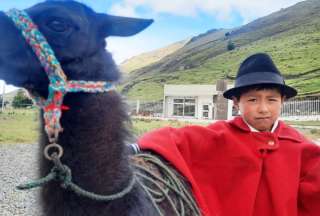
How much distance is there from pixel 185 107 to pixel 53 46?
41956 millimetres

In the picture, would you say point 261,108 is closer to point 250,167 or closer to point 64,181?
point 250,167

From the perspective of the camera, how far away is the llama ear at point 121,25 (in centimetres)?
238

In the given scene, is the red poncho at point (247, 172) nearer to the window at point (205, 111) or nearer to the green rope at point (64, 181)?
the green rope at point (64, 181)

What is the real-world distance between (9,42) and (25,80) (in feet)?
0.67

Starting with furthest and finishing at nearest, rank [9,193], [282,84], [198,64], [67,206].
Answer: [198,64] → [9,193] → [282,84] → [67,206]

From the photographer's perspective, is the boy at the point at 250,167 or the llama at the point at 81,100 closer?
the llama at the point at 81,100

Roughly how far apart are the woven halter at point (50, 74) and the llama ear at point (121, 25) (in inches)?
14.0

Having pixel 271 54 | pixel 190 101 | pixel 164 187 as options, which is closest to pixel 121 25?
pixel 164 187

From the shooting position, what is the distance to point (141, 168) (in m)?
2.66

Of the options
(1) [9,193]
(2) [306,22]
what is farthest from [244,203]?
(2) [306,22]

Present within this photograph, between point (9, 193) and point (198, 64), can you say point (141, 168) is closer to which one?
point (9, 193)

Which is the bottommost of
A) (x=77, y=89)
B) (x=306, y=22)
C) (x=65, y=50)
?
(x=77, y=89)

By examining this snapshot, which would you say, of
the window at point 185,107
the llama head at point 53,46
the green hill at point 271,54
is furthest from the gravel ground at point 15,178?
the green hill at point 271,54

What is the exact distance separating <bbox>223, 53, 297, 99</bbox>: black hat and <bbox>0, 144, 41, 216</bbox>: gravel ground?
169 cm
